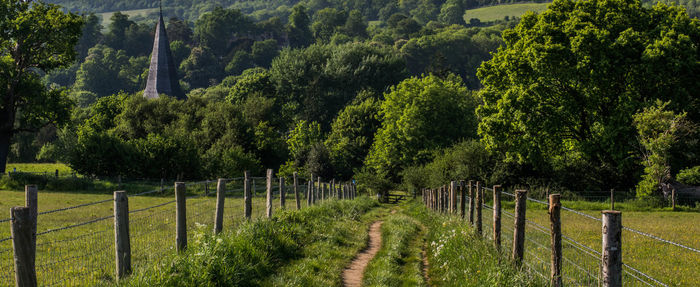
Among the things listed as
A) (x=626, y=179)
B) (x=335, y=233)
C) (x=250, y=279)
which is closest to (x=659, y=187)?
(x=626, y=179)

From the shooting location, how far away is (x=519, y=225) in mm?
8641

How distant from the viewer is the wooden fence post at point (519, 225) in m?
8.50

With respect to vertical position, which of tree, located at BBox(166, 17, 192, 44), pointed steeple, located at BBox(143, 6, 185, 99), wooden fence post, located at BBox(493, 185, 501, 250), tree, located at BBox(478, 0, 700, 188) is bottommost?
wooden fence post, located at BBox(493, 185, 501, 250)

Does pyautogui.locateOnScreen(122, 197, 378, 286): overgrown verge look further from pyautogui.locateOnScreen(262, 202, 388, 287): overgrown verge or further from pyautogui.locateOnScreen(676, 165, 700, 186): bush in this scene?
pyautogui.locateOnScreen(676, 165, 700, 186): bush

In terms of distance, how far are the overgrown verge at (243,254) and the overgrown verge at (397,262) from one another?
129 cm

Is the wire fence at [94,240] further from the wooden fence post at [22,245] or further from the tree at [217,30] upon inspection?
the tree at [217,30]

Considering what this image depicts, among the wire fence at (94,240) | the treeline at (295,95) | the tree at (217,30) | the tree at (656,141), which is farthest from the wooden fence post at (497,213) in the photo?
the tree at (217,30)

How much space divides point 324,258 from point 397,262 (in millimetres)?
1587

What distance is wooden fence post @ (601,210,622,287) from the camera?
576cm

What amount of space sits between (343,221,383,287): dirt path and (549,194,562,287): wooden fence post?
3.55 m

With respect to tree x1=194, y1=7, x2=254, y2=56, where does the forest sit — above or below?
below

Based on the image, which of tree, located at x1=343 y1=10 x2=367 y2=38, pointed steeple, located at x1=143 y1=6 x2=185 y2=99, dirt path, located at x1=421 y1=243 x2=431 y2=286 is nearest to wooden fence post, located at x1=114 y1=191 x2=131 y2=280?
dirt path, located at x1=421 y1=243 x2=431 y2=286

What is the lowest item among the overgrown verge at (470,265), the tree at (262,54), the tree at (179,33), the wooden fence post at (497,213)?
the overgrown verge at (470,265)

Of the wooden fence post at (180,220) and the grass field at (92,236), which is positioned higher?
the wooden fence post at (180,220)
